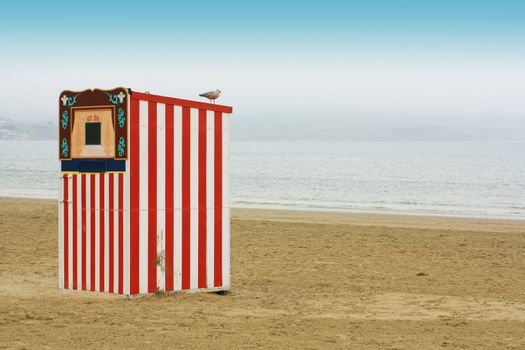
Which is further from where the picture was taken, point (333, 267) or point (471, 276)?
point (333, 267)

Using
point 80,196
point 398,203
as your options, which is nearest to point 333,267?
point 80,196

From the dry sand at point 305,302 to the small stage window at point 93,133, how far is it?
1686mm

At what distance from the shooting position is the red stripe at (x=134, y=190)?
880 centimetres

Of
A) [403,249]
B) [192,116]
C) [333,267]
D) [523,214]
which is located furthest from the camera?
[523,214]

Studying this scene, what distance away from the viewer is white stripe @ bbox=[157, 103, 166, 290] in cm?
913

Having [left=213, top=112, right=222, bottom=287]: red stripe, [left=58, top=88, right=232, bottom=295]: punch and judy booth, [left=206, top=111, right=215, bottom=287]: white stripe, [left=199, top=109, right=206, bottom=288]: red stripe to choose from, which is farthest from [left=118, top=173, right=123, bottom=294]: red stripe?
[left=213, top=112, right=222, bottom=287]: red stripe

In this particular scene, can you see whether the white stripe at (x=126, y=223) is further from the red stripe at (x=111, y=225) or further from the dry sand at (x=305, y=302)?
the dry sand at (x=305, y=302)

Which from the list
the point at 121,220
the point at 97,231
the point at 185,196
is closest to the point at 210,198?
the point at 185,196

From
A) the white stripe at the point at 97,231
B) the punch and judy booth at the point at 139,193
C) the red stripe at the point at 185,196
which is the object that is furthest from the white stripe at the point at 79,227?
the red stripe at the point at 185,196

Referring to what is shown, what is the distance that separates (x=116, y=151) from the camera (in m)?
8.86

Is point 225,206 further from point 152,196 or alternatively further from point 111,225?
point 111,225

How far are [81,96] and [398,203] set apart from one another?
27503 millimetres

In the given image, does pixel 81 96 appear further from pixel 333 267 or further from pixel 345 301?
pixel 333 267

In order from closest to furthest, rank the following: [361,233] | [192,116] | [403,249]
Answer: [192,116], [403,249], [361,233]
